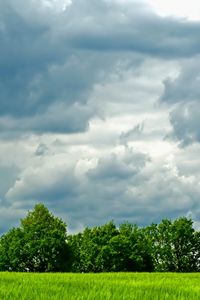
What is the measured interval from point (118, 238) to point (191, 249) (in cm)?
1525

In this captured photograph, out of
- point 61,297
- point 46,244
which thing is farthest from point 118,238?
point 61,297

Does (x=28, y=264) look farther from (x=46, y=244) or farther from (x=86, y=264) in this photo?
(x=86, y=264)

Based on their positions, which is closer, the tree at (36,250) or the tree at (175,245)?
the tree at (36,250)

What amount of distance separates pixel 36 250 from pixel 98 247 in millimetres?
9736

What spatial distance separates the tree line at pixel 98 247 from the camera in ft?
285

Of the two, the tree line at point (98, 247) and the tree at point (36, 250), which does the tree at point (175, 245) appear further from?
the tree at point (36, 250)

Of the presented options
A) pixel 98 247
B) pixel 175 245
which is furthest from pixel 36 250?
pixel 175 245

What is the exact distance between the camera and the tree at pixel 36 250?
284 ft

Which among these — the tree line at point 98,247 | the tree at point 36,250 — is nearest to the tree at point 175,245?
the tree line at point 98,247

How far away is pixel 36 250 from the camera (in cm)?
8681

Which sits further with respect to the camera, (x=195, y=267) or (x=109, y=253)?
(x=195, y=267)

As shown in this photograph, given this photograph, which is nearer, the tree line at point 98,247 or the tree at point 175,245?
the tree line at point 98,247

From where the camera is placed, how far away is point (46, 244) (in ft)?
283

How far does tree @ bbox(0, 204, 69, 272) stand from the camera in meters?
86.4
